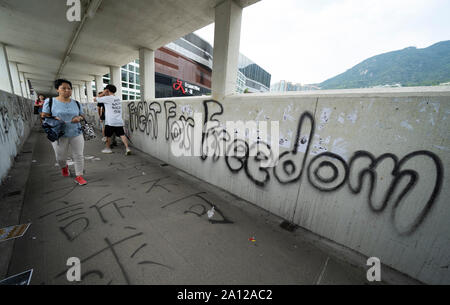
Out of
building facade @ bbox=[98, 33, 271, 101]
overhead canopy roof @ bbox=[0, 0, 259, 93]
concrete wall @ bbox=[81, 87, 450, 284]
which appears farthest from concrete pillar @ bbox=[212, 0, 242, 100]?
building facade @ bbox=[98, 33, 271, 101]

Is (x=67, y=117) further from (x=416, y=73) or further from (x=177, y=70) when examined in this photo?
(x=177, y=70)

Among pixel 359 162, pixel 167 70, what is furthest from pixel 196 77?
pixel 359 162

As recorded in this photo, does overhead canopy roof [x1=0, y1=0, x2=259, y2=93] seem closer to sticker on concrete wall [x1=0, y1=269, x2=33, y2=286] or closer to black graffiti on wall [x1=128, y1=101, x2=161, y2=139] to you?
black graffiti on wall [x1=128, y1=101, x2=161, y2=139]

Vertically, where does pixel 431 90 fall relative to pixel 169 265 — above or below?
above

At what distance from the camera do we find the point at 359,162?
201 cm

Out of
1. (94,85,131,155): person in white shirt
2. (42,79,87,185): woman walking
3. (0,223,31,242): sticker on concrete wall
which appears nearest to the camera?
(0,223,31,242): sticker on concrete wall

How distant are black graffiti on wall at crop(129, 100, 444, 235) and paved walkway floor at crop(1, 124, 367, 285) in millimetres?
750

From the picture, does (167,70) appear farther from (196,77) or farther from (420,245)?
(420,245)

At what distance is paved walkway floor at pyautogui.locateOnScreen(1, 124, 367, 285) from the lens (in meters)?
1.72

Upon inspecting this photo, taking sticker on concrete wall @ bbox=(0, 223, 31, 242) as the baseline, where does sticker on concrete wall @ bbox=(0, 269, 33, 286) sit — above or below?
below

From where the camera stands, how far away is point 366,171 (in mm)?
1967

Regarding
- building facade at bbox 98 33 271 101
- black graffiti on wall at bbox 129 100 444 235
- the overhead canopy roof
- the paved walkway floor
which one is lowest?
the paved walkway floor

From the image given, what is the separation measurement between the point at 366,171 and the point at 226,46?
314cm
